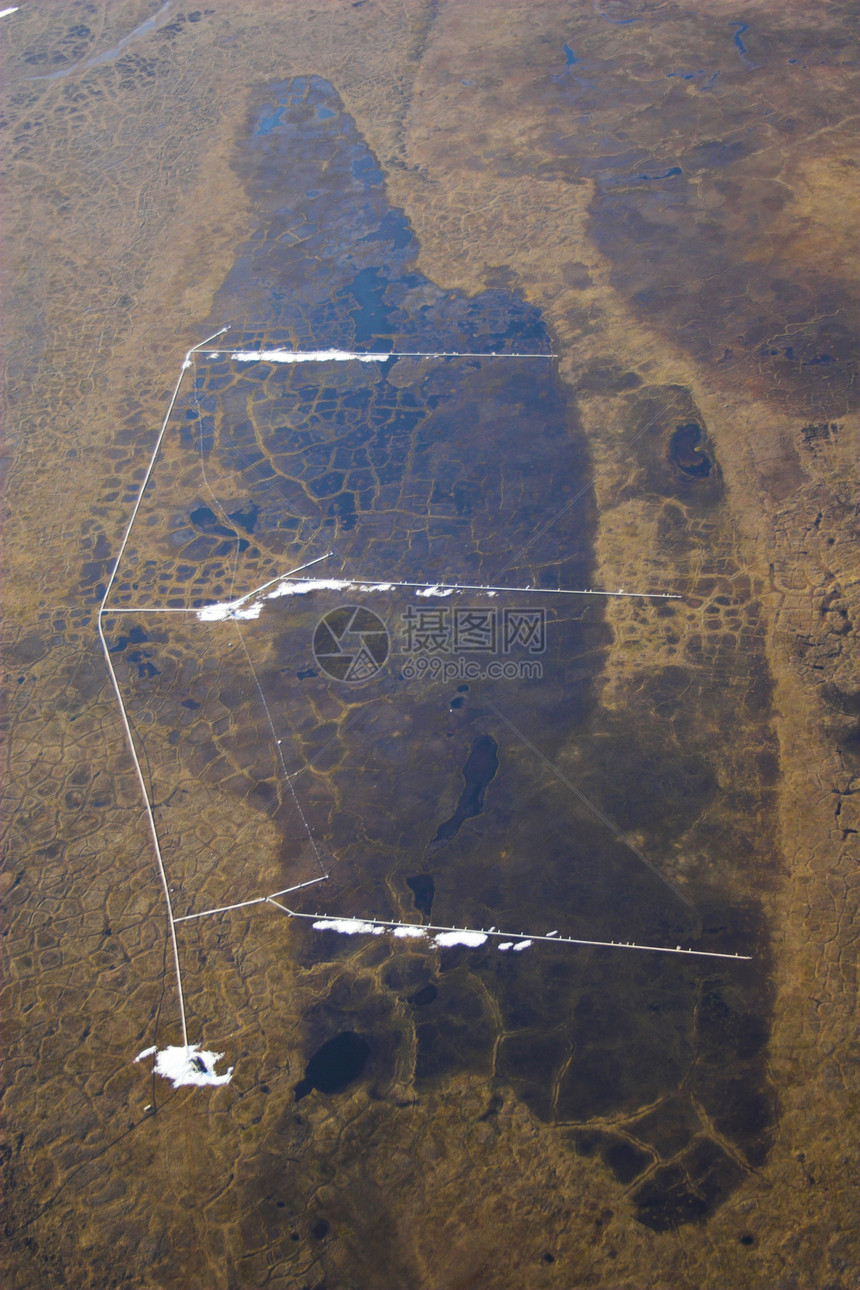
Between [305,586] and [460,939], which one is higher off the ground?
[305,586]

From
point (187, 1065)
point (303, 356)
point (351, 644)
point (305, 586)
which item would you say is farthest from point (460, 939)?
point (303, 356)

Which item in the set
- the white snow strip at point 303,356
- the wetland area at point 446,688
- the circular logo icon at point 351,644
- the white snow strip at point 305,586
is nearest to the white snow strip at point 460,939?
the wetland area at point 446,688

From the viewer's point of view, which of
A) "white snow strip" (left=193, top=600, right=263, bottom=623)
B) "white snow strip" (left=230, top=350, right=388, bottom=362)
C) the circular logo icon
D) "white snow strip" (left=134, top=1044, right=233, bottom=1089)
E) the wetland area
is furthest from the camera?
"white snow strip" (left=230, top=350, right=388, bottom=362)

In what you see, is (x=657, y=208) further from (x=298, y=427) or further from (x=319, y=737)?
(x=319, y=737)

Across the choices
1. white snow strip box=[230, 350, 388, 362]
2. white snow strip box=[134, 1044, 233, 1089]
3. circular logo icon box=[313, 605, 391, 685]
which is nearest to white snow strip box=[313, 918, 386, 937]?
white snow strip box=[134, 1044, 233, 1089]

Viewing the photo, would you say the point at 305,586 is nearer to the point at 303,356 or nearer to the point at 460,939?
the point at 303,356

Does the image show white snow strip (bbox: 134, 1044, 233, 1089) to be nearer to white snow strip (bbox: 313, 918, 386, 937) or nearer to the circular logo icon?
white snow strip (bbox: 313, 918, 386, 937)

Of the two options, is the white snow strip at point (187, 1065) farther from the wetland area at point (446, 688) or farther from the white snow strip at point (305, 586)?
the white snow strip at point (305, 586)
